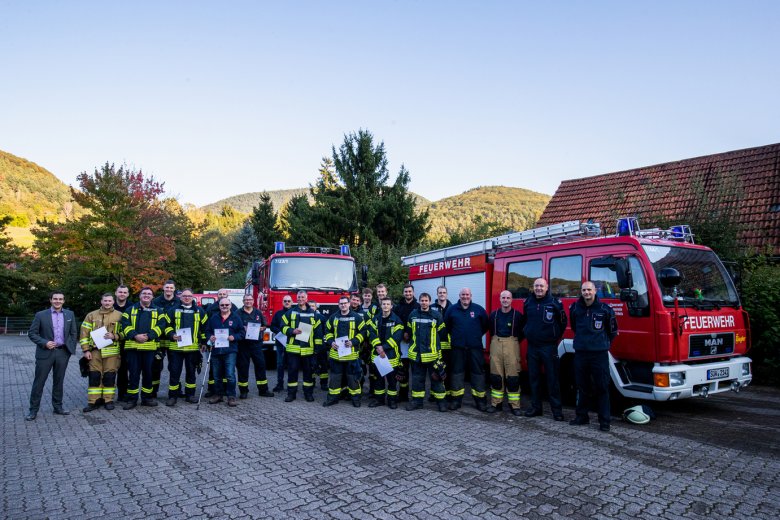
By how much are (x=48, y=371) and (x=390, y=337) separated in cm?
491

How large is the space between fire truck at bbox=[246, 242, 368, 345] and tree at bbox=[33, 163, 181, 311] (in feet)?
45.6

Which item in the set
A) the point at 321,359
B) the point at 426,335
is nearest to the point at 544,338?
the point at 426,335

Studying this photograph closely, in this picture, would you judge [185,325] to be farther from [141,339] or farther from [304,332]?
[304,332]

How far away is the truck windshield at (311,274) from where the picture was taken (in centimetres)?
1141

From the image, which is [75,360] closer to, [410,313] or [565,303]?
[410,313]

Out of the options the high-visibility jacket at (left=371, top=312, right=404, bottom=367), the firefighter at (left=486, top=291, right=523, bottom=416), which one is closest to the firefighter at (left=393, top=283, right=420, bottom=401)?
the high-visibility jacket at (left=371, top=312, right=404, bottom=367)

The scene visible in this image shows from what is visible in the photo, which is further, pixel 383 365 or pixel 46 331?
pixel 383 365

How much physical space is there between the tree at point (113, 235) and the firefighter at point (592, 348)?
71.1 feet

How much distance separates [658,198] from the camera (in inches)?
613

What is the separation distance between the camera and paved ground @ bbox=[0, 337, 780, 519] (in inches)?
153

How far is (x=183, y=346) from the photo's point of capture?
770 cm

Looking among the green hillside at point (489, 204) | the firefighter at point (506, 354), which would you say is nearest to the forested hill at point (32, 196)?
the green hillside at point (489, 204)

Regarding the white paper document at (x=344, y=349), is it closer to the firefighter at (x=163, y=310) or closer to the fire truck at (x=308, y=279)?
the firefighter at (x=163, y=310)

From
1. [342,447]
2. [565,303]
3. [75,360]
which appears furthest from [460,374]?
[75,360]
